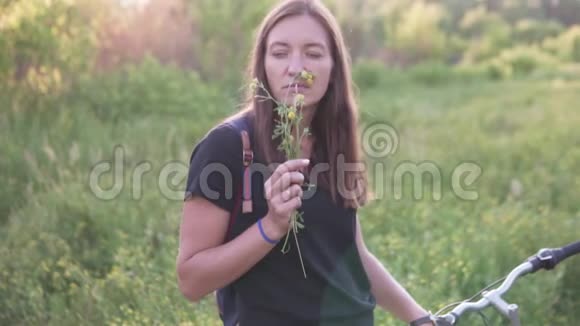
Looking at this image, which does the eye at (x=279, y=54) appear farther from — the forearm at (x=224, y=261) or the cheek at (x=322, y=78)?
the forearm at (x=224, y=261)

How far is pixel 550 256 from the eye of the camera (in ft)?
8.06

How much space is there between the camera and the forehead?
2143 millimetres

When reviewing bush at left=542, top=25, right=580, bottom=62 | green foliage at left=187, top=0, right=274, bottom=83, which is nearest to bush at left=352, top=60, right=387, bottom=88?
bush at left=542, top=25, right=580, bottom=62

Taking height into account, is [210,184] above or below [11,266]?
above

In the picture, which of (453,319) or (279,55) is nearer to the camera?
(279,55)

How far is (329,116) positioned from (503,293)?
2.71 ft

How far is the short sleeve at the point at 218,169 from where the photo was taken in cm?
195

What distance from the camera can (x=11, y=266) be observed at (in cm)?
498

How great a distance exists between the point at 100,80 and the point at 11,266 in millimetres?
7880

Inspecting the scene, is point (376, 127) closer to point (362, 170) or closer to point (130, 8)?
point (130, 8)

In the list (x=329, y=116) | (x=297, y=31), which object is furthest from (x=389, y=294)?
(x=297, y=31)

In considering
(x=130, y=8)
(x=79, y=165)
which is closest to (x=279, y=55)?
(x=79, y=165)

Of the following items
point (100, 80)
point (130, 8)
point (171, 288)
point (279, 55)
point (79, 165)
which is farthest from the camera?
point (130, 8)

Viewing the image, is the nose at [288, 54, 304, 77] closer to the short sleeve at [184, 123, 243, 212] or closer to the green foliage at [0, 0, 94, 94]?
the short sleeve at [184, 123, 243, 212]
